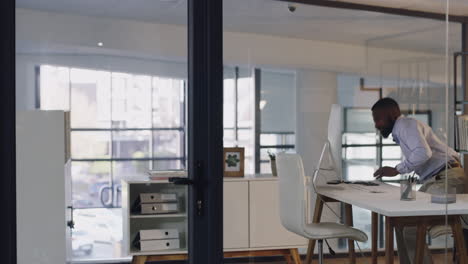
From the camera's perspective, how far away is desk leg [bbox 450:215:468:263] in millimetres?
3771

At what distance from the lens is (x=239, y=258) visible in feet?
12.6

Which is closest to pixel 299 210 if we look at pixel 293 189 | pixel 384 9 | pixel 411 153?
pixel 293 189

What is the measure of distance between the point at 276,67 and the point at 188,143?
2.19 feet

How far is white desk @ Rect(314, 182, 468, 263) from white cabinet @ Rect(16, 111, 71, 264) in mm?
1419

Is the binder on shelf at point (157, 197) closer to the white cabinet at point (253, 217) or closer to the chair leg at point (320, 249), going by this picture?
the white cabinet at point (253, 217)

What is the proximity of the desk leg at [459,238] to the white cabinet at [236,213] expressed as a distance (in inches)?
47.4

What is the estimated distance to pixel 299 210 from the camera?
370 cm

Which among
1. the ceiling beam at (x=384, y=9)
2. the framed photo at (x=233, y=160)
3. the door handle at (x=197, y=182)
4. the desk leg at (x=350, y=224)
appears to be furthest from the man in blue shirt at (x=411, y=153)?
the door handle at (x=197, y=182)

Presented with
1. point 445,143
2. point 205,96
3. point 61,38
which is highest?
point 61,38

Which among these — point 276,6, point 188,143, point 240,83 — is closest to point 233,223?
point 188,143

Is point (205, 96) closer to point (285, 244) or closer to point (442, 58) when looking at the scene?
point (285, 244)

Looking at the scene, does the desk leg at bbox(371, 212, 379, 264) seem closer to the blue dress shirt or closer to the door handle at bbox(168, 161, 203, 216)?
the blue dress shirt

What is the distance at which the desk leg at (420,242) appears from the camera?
370 centimetres
